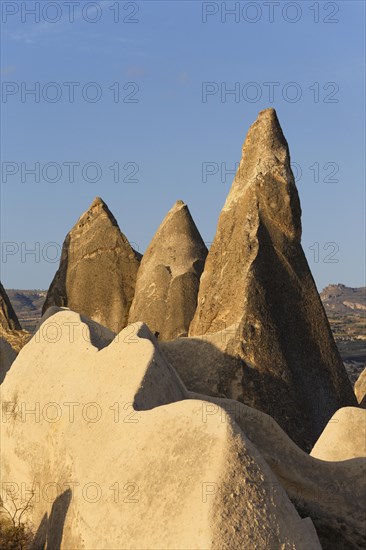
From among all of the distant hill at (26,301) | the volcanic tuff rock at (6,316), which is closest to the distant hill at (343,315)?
the distant hill at (26,301)

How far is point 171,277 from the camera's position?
1867 centimetres

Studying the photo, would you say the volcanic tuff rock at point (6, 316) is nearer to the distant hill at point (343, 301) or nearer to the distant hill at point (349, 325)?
the distant hill at point (349, 325)

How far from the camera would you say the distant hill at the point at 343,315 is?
6207 cm

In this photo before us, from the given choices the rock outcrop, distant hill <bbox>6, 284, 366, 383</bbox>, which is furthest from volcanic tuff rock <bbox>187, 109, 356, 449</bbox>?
distant hill <bbox>6, 284, 366, 383</bbox>

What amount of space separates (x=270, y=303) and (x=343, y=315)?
427 ft

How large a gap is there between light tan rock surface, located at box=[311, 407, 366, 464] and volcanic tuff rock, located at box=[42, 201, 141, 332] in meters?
10.5

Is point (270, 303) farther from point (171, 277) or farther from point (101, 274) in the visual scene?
point (101, 274)

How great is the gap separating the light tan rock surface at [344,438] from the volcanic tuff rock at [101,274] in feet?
34.5

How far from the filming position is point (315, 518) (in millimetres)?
7648

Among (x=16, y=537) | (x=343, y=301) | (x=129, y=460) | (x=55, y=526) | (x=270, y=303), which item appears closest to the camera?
(x=129, y=460)

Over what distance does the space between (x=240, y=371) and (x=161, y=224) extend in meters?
8.71

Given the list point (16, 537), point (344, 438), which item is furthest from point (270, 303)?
point (16, 537)

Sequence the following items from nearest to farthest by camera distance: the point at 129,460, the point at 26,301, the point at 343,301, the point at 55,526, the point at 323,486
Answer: the point at 129,460 < the point at 55,526 < the point at 323,486 < the point at 26,301 < the point at 343,301

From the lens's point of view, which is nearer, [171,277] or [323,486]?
[323,486]
